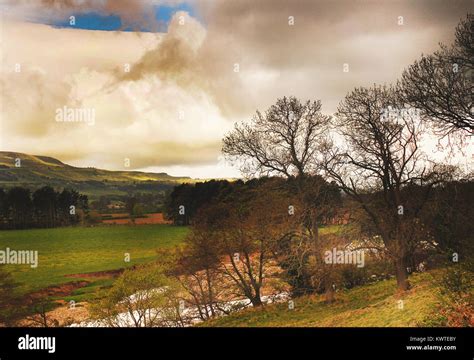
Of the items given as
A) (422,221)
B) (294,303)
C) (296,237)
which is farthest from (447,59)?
(294,303)

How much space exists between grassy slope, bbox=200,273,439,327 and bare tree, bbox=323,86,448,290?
2.84ft

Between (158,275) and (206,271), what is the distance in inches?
69.3

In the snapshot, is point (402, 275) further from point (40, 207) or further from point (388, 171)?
point (40, 207)

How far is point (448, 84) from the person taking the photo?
45.9 ft

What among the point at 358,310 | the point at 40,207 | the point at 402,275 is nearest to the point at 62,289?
the point at 40,207

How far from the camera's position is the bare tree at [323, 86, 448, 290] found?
47.0 feet

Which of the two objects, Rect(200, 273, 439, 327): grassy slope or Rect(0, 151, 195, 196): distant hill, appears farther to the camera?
Rect(0, 151, 195, 196): distant hill

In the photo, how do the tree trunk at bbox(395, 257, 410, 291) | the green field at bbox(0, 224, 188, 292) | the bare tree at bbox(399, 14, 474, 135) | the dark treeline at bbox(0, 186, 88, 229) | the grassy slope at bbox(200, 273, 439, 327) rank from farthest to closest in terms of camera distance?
the dark treeline at bbox(0, 186, 88, 229) < the green field at bbox(0, 224, 188, 292) < the tree trunk at bbox(395, 257, 410, 291) < the bare tree at bbox(399, 14, 474, 135) < the grassy slope at bbox(200, 273, 439, 327)

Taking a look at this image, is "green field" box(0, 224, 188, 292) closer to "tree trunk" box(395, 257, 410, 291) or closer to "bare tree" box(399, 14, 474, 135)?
"tree trunk" box(395, 257, 410, 291)

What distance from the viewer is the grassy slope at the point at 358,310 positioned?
41.4ft

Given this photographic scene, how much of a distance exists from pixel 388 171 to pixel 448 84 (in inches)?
130

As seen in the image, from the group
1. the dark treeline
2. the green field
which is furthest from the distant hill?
the green field

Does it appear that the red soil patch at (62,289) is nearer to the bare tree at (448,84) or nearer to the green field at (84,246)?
the green field at (84,246)

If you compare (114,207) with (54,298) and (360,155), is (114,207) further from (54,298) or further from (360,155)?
(360,155)
